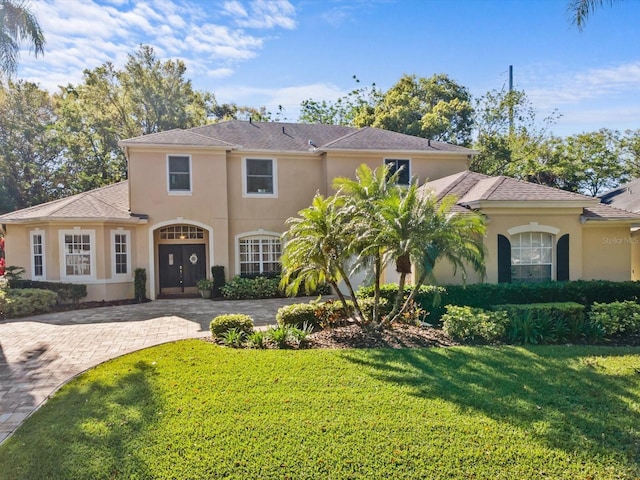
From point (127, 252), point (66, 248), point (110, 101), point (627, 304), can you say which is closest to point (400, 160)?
point (627, 304)

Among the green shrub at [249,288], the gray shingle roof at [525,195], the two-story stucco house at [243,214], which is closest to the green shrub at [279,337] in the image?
the two-story stucco house at [243,214]

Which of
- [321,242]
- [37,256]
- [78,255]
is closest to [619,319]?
[321,242]

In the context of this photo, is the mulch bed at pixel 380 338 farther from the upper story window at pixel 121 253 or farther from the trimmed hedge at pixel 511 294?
the upper story window at pixel 121 253

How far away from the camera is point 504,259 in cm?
1293

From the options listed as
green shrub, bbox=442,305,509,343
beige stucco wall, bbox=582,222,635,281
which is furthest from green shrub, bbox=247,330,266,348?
beige stucco wall, bbox=582,222,635,281

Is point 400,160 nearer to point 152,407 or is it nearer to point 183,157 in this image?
point 183,157

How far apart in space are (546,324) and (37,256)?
59.6 feet

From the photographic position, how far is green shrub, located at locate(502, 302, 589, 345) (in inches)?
356

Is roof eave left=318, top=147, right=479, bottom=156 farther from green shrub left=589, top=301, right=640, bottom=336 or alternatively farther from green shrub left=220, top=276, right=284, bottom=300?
green shrub left=589, top=301, right=640, bottom=336

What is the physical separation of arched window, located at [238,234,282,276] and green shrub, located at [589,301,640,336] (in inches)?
493

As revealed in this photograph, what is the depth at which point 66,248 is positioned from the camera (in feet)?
52.0

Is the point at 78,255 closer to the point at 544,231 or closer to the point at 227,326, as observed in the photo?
the point at 227,326

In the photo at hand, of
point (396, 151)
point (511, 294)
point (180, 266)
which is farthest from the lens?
point (180, 266)

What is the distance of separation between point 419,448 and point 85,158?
3335cm
